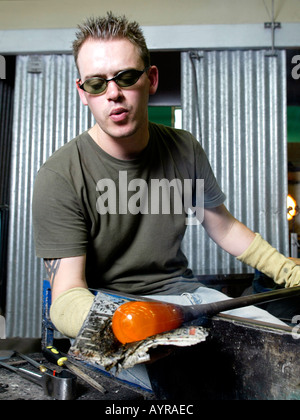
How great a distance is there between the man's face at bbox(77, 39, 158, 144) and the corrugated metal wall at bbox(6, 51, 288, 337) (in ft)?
6.02

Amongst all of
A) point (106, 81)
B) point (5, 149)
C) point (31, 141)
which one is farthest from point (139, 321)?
point (5, 149)

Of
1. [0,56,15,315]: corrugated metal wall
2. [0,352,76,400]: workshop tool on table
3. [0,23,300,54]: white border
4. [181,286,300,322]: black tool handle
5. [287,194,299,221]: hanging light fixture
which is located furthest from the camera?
[0,56,15,315]: corrugated metal wall

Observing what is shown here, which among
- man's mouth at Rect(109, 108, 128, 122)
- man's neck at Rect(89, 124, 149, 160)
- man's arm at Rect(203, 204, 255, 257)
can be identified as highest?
man's mouth at Rect(109, 108, 128, 122)

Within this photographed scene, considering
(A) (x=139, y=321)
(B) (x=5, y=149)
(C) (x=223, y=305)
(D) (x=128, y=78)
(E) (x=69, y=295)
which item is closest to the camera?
(A) (x=139, y=321)

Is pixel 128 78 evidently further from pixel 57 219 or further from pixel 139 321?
pixel 139 321

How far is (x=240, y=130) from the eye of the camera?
326cm

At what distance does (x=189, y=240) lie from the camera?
320 cm

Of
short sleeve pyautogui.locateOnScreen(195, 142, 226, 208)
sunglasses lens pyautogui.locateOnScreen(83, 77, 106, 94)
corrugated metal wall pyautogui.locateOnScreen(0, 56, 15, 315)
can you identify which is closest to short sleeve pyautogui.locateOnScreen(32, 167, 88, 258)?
sunglasses lens pyautogui.locateOnScreen(83, 77, 106, 94)

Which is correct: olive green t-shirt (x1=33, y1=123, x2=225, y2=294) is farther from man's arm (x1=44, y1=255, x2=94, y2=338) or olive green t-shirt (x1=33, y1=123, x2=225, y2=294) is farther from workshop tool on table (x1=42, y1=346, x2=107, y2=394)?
workshop tool on table (x1=42, y1=346, x2=107, y2=394)

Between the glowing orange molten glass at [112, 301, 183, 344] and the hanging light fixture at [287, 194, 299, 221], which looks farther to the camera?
the hanging light fixture at [287, 194, 299, 221]

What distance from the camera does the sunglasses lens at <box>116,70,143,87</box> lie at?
1.41 m

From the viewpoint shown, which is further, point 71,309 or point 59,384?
point 59,384

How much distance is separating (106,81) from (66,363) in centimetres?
115

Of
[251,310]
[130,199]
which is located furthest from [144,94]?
[251,310]
